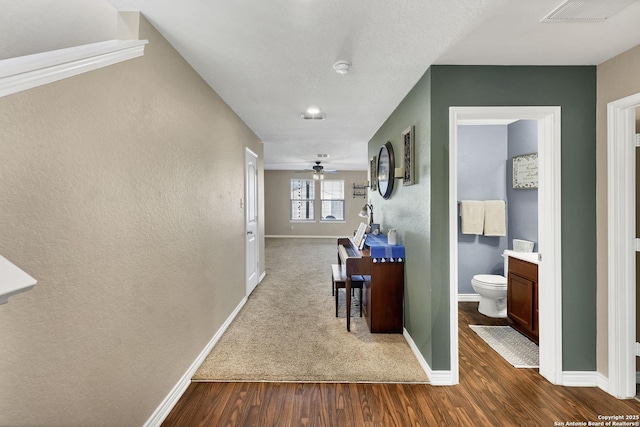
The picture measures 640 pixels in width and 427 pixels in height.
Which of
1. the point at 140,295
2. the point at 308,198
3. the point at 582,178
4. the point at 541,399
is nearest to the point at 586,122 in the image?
the point at 582,178

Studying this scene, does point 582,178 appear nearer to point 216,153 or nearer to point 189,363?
point 216,153

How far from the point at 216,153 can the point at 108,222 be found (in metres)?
1.52

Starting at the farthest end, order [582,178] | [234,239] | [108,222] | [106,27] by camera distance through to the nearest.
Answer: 1. [234,239]
2. [582,178]
3. [106,27]
4. [108,222]

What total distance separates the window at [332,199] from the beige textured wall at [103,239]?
7902 millimetres

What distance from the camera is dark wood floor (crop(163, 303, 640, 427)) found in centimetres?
178

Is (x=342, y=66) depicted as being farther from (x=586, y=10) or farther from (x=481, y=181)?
(x=481, y=181)

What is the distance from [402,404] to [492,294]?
2004 millimetres

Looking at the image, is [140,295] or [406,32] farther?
[406,32]

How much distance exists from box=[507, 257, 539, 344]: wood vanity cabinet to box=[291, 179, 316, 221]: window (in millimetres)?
7557

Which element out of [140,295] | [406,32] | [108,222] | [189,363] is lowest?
[189,363]

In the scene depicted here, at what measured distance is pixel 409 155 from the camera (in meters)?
2.66

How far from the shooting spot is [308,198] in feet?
33.4

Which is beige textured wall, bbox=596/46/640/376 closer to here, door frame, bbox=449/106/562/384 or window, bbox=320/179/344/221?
door frame, bbox=449/106/562/384

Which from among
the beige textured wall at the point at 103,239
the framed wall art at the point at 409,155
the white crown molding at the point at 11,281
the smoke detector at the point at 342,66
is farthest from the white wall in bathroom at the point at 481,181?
the white crown molding at the point at 11,281
